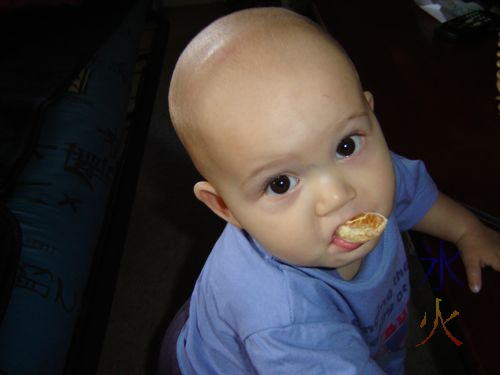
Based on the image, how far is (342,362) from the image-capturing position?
0.47 meters

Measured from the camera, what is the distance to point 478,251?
1.80 ft

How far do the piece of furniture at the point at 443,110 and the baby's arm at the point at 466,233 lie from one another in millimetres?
11

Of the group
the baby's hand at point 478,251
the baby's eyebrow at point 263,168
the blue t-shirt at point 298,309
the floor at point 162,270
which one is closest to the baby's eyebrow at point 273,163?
the baby's eyebrow at point 263,168

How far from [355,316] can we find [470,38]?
25.2 inches

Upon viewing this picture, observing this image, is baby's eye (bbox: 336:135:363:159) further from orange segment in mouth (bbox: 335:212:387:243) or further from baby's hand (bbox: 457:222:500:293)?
baby's hand (bbox: 457:222:500:293)

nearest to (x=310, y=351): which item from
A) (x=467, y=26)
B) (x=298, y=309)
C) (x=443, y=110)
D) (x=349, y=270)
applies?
(x=298, y=309)

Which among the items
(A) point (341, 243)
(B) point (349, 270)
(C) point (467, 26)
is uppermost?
(C) point (467, 26)

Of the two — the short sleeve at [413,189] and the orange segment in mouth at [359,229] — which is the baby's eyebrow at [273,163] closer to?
the orange segment in mouth at [359,229]

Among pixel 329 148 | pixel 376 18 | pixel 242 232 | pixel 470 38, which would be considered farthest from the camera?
pixel 376 18

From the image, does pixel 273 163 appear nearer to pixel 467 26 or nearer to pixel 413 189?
pixel 413 189

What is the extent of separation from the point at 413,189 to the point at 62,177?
81 centimetres

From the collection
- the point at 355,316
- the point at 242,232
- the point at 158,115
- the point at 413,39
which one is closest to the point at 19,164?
the point at 242,232

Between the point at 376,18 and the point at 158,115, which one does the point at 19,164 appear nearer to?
the point at 376,18

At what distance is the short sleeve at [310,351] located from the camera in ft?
1.53
